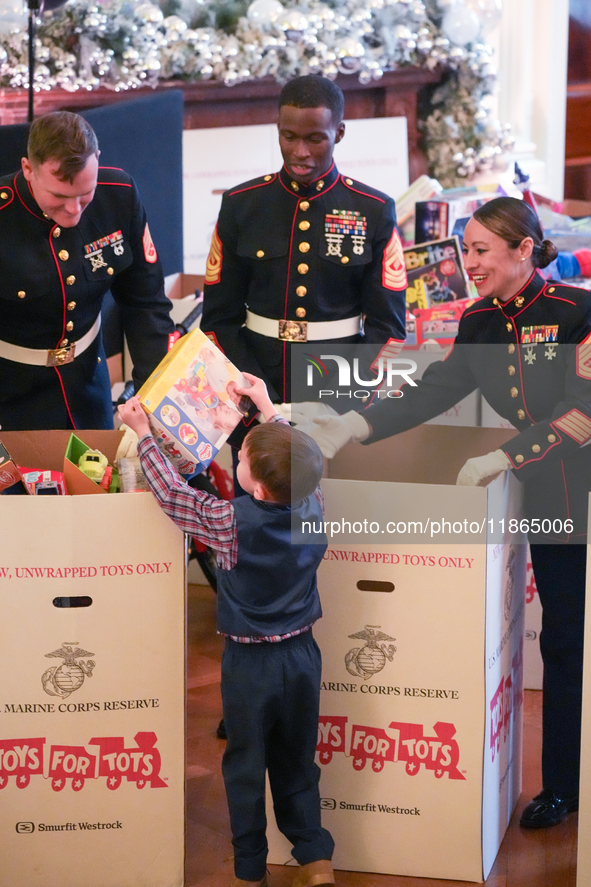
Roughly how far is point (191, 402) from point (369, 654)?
0.55 metres

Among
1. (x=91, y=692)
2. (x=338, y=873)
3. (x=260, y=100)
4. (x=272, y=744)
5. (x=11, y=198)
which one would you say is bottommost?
(x=338, y=873)

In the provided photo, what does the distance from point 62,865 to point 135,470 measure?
0.72 metres

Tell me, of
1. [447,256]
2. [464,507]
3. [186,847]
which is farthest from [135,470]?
[447,256]

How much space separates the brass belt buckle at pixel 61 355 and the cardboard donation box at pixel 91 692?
0.63 m

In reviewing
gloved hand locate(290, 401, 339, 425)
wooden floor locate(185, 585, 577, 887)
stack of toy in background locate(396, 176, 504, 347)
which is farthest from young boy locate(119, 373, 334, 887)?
stack of toy in background locate(396, 176, 504, 347)

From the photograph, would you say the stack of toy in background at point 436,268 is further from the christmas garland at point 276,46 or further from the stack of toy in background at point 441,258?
the christmas garland at point 276,46

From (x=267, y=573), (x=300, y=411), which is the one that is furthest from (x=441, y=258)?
(x=267, y=573)

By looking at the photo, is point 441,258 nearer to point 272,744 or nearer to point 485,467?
point 485,467

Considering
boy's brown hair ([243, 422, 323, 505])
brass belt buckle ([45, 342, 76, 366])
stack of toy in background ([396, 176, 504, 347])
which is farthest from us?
stack of toy in background ([396, 176, 504, 347])

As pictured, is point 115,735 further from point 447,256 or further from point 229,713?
point 447,256

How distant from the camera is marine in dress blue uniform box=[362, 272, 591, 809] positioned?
1707mm

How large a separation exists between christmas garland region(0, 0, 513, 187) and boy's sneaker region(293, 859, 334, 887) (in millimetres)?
3598

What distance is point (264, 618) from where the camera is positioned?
1595 millimetres

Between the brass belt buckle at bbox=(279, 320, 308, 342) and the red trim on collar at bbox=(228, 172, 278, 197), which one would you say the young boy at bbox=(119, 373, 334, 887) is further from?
the red trim on collar at bbox=(228, 172, 278, 197)
